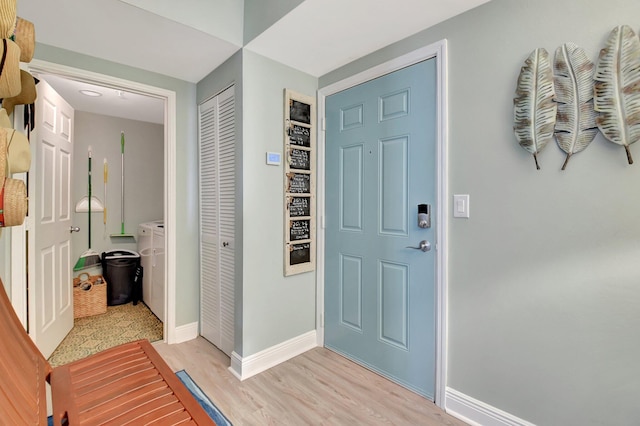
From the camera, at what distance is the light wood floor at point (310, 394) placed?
1.68 meters

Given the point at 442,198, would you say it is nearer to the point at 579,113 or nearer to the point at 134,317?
the point at 579,113

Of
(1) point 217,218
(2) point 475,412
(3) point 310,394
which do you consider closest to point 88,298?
(1) point 217,218

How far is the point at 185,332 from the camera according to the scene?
2.61m

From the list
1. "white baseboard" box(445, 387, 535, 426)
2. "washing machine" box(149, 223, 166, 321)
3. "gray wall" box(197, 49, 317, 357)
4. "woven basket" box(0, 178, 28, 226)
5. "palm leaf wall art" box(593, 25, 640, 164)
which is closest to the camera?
"woven basket" box(0, 178, 28, 226)

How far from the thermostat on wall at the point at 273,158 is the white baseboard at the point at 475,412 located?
5.88ft

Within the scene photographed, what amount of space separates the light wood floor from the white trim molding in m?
0.20

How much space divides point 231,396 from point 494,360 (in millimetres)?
1520

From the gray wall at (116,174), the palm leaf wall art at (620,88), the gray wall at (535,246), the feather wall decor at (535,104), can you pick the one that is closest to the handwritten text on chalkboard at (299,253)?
the gray wall at (535,246)

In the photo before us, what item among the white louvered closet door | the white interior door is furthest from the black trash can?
the white louvered closet door

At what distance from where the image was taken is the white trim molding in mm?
2562

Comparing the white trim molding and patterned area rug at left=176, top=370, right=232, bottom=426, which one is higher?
the white trim molding

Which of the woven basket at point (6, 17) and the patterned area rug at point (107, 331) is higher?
the woven basket at point (6, 17)

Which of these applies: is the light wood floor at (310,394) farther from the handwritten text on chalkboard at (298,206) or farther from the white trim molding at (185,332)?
the handwritten text on chalkboard at (298,206)

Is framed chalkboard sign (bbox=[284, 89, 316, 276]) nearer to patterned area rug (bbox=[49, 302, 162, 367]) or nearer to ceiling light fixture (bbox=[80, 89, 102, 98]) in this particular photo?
patterned area rug (bbox=[49, 302, 162, 367])
